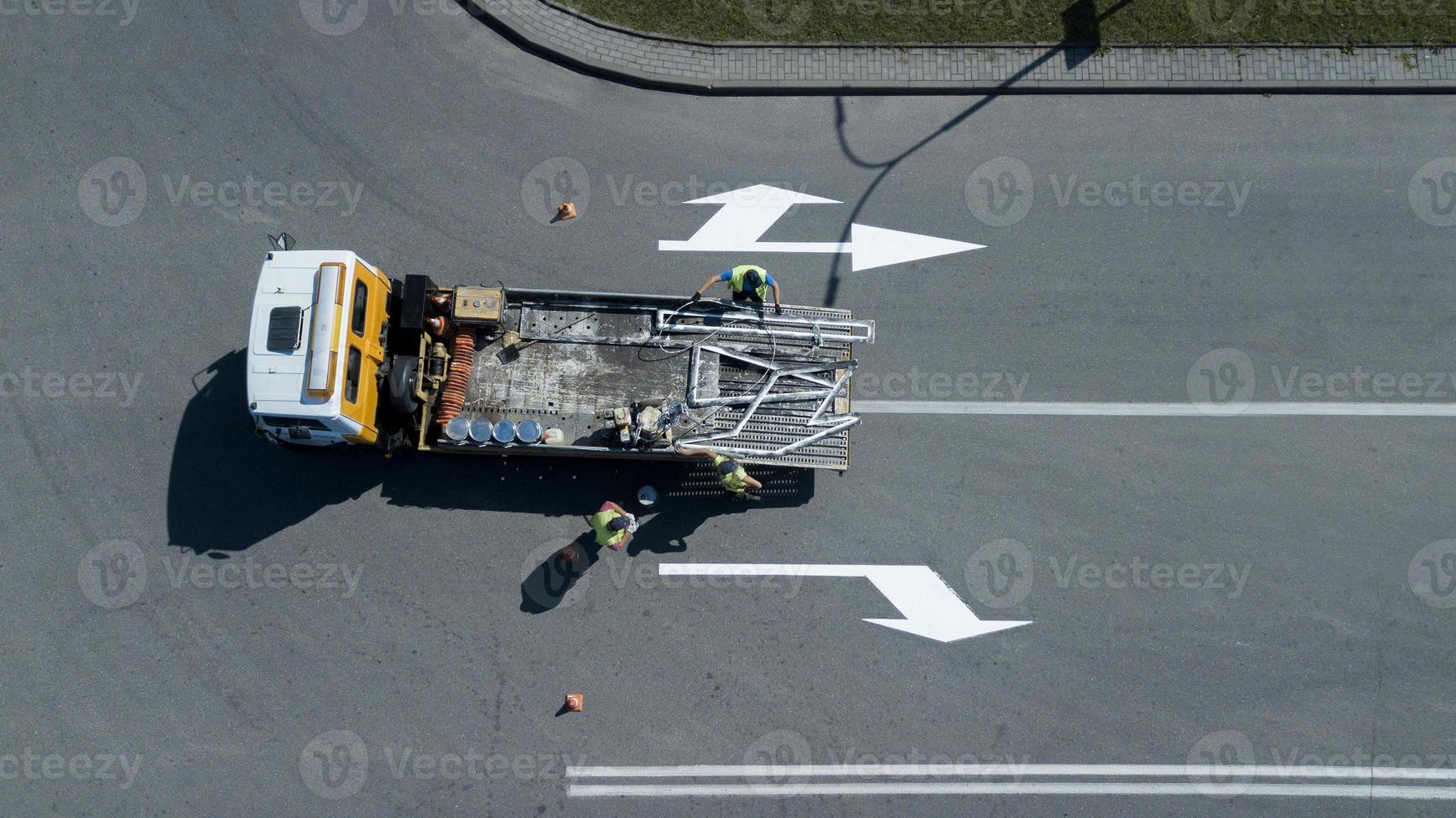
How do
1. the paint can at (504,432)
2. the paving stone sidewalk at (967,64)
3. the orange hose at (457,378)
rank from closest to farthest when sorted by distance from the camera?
1. the paint can at (504,432)
2. the orange hose at (457,378)
3. the paving stone sidewalk at (967,64)

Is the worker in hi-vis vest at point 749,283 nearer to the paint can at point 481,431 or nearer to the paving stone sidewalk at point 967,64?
the paint can at point 481,431

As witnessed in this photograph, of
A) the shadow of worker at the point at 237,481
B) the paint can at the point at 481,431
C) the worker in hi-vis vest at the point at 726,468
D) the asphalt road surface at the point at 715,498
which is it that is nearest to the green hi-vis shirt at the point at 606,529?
the asphalt road surface at the point at 715,498

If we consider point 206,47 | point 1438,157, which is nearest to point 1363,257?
point 1438,157

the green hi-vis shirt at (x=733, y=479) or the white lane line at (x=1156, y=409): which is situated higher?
the white lane line at (x=1156, y=409)

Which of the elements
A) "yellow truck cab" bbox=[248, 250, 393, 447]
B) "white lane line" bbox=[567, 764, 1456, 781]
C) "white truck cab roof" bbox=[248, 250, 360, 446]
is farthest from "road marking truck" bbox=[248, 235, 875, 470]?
"white lane line" bbox=[567, 764, 1456, 781]

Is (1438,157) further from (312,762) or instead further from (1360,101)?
(312,762)
